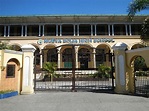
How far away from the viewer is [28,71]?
39.3 ft

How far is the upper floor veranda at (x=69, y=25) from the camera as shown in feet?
105

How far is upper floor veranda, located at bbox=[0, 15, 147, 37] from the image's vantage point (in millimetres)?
32094

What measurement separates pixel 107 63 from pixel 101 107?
2512cm

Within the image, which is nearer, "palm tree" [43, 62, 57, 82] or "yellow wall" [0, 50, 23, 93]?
"yellow wall" [0, 50, 23, 93]

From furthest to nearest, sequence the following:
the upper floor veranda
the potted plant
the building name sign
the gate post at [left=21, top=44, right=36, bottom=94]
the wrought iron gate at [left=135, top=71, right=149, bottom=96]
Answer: the upper floor veranda
the building name sign
the gate post at [left=21, top=44, right=36, bottom=94]
the wrought iron gate at [left=135, top=71, right=149, bottom=96]
the potted plant

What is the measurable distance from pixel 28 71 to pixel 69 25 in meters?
22.7

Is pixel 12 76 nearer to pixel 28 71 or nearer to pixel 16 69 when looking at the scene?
pixel 16 69

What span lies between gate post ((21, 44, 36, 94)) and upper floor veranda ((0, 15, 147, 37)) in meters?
20.3

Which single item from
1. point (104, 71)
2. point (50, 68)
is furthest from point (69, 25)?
point (104, 71)

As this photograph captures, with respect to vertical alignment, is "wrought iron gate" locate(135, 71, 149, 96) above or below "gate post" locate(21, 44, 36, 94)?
below

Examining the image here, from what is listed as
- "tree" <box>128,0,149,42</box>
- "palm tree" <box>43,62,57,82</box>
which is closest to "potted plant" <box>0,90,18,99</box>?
"tree" <box>128,0,149,42</box>

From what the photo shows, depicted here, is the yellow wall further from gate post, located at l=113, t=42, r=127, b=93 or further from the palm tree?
the palm tree

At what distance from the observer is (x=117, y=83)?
1166 centimetres

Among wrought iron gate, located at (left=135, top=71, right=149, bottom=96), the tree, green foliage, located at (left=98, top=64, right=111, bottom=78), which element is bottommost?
wrought iron gate, located at (left=135, top=71, right=149, bottom=96)
